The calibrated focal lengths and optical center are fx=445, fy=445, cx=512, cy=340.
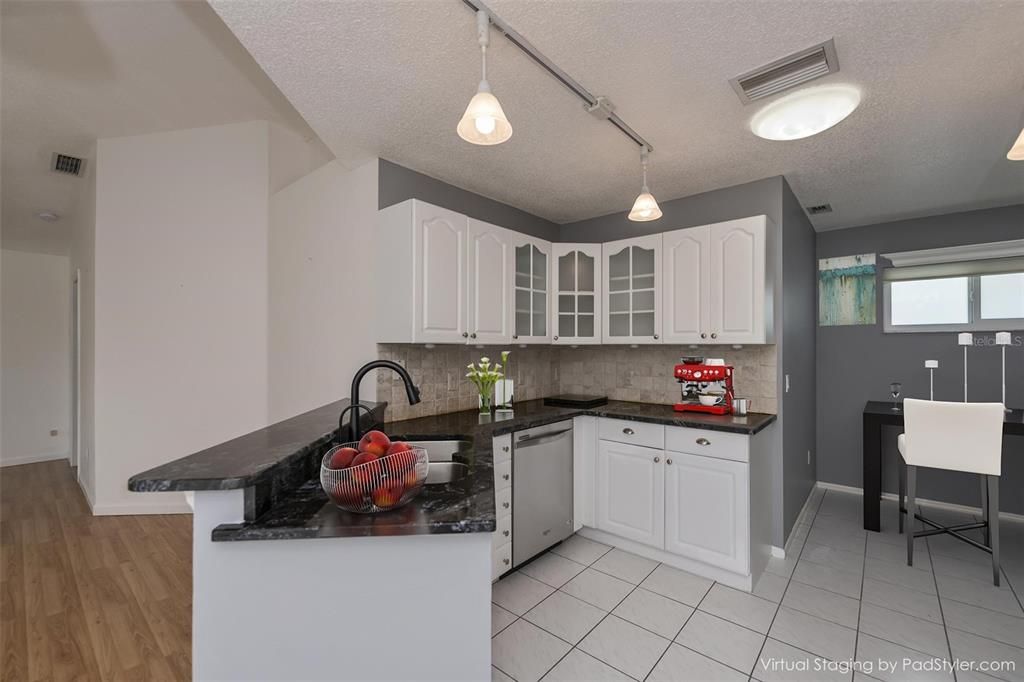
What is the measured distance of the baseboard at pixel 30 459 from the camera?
537 centimetres

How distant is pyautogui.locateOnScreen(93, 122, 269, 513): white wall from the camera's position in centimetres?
357

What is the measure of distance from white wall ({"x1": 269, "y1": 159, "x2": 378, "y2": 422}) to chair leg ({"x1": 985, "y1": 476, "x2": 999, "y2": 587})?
370 centimetres

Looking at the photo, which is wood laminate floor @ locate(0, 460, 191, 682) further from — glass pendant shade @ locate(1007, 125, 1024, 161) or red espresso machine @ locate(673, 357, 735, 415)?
glass pendant shade @ locate(1007, 125, 1024, 161)

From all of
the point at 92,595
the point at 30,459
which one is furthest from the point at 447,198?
the point at 30,459

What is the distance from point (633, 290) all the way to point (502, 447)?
166 centimetres

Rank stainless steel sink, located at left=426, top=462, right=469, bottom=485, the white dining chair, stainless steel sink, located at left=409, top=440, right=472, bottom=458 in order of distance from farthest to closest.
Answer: the white dining chair
stainless steel sink, located at left=409, top=440, right=472, bottom=458
stainless steel sink, located at left=426, top=462, right=469, bottom=485

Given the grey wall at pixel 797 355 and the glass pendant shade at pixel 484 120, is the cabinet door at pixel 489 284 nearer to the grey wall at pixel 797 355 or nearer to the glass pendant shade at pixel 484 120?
the glass pendant shade at pixel 484 120

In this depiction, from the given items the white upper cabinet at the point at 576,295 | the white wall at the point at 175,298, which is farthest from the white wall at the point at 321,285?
the white upper cabinet at the point at 576,295

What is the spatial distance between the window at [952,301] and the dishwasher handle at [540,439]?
10.9 feet

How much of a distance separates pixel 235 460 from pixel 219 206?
3362 millimetres

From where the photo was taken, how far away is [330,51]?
173 centimetres

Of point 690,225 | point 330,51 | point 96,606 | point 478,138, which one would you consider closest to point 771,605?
point 690,225

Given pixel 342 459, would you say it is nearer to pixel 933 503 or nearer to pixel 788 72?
pixel 788 72

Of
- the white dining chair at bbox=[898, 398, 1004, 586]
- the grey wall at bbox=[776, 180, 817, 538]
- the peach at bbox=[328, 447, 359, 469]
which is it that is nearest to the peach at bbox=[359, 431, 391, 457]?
the peach at bbox=[328, 447, 359, 469]
